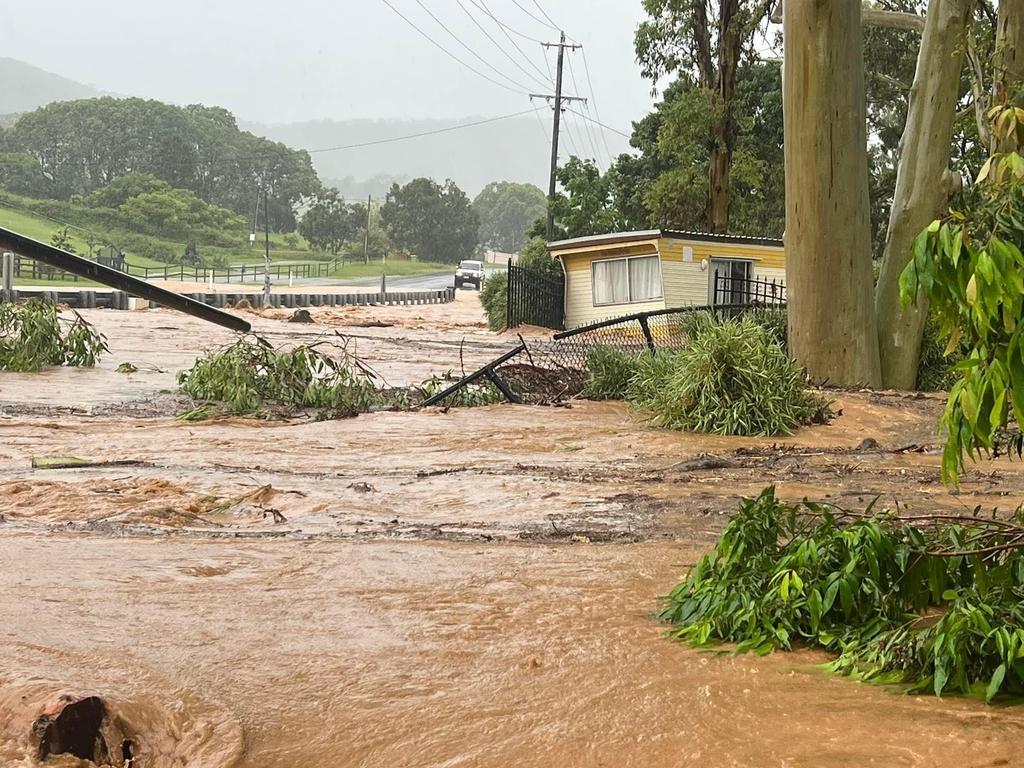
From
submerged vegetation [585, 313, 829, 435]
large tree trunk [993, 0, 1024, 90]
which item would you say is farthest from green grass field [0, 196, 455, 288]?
submerged vegetation [585, 313, 829, 435]

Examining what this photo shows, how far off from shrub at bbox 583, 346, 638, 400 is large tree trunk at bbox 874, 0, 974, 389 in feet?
13.8

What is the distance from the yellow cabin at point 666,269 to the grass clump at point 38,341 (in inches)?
627

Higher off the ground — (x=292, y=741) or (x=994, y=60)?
(x=994, y=60)

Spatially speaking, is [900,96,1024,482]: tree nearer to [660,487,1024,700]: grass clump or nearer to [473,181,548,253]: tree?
[660,487,1024,700]: grass clump

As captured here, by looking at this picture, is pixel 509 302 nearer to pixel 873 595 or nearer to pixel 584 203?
pixel 584 203

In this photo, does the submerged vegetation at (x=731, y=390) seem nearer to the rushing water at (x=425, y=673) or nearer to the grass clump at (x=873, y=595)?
the rushing water at (x=425, y=673)

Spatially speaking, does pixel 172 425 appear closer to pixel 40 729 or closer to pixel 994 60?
pixel 40 729

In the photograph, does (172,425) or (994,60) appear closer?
(172,425)

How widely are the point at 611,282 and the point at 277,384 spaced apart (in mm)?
19668

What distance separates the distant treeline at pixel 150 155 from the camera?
103688 millimetres

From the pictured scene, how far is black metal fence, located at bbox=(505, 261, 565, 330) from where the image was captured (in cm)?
3378

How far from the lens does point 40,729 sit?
3520 mm

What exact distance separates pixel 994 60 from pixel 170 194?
78.7m

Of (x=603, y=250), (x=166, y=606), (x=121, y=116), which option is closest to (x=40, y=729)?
(x=166, y=606)
